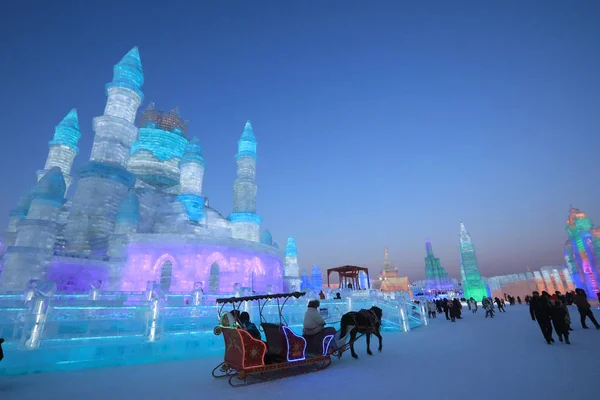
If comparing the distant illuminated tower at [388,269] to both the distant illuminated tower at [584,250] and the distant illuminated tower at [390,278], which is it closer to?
the distant illuminated tower at [390,278]

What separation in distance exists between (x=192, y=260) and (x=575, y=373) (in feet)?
60.0

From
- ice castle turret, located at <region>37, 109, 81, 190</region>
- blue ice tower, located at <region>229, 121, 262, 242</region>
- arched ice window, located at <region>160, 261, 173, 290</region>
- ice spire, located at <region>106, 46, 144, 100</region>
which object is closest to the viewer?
arched ice window, located at <region>160, 261, 173, 290</region>

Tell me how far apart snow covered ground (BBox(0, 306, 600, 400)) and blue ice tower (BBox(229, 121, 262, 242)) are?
71.2ft

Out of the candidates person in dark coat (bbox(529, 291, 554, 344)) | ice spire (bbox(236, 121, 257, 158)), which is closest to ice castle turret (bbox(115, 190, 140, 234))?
ice spire (bbox(236, 121, 257, 158))

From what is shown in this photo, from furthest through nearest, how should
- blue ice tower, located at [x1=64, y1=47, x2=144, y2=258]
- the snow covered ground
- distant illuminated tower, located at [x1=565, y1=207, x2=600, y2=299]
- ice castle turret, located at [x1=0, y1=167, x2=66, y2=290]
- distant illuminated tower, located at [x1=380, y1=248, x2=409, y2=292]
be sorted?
distant illuminated tower, located at [x1=380, y1=248, x2=409, y2=292], distant illuminated tower, located at [x1=565, y1=207, x2=600, y2=299], blue ice tower, located at [x1=64, y1=47, x2=144, y2=258], ice castle turret, located at [x1=0, y1=167, x2=66, y2=290], the snow covered ground

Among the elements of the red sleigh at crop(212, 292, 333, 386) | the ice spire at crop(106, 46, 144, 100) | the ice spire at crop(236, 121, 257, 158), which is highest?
the ice spire at crop(106, 46, 144, 100)

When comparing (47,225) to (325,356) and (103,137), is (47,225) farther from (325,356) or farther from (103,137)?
(325,356)

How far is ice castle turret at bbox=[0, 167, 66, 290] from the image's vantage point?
1522 cm

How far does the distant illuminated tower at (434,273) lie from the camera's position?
79.0 metres

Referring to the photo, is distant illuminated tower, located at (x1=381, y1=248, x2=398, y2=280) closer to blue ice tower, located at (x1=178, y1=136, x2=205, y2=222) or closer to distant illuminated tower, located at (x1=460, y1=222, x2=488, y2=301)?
distant illuminated tower, located at (x1=460, y1=222, x2=488, y2=301)

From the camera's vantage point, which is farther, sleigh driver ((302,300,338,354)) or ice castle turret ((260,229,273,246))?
ice castle turret ((260,229,273,246))

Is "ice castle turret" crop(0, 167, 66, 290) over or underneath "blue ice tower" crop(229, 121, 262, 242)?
underneath

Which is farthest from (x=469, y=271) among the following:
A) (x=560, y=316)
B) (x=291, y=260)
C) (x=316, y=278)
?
(x=560, y=316)

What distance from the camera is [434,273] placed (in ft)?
265
